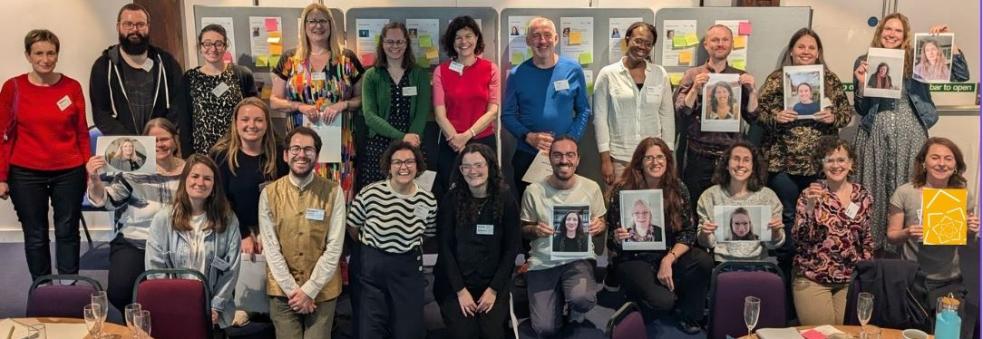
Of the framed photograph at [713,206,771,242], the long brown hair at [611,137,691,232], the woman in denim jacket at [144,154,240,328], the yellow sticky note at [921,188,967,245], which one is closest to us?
the yellow sticky note at [921,188,967,245]

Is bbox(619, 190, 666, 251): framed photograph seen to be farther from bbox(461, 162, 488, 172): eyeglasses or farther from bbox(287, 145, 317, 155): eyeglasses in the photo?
bbox(287, 145, 317, 155): eyeglasses

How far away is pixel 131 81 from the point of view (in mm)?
4742

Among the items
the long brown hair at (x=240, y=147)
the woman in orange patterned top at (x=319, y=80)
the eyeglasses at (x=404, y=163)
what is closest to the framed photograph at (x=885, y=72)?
the eyeglasses at (x=404, y=163)

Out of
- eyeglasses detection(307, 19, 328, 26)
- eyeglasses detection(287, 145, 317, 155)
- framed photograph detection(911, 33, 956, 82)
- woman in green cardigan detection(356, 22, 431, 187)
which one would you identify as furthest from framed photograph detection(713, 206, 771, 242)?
eyeglasses detection(307, 19, 328, 26)

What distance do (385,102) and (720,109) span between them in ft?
6.81

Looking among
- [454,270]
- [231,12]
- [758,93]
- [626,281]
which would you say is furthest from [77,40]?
[758,93]

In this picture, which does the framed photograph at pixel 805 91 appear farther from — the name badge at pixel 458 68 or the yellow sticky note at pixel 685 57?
the name badge at pixel 458 68

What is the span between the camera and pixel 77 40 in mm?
5922

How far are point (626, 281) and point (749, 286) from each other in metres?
1.05

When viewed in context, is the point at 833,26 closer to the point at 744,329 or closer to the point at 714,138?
the point at 714,138

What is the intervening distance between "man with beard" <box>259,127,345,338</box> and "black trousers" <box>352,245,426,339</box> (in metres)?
0.17

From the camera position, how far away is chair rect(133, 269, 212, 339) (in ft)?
11.0

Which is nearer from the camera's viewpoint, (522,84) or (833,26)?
(522,84)

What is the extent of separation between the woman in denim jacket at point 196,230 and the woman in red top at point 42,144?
116 centimetres
